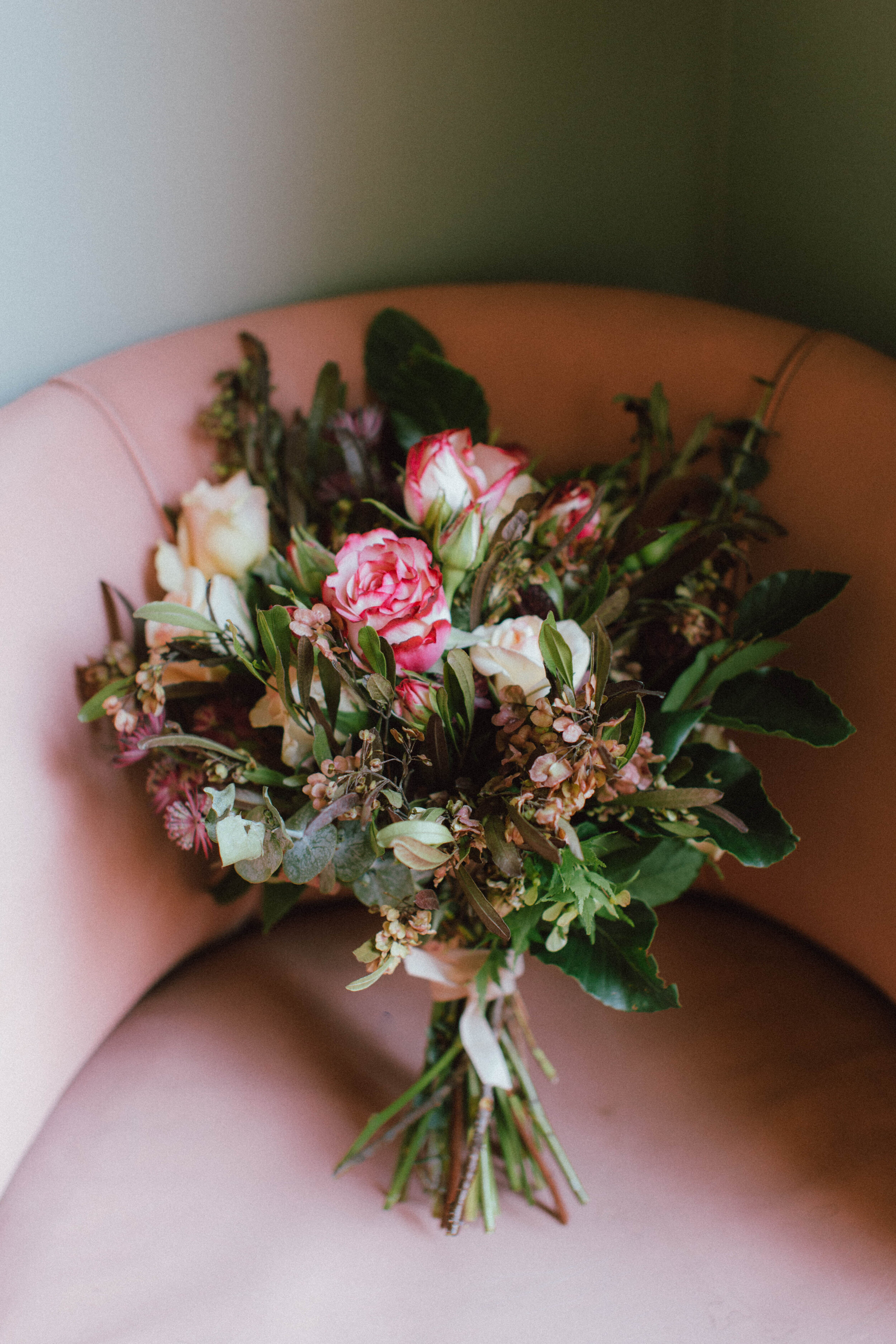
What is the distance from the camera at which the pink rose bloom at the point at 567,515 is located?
683 mm

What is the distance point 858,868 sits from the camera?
0.79 m

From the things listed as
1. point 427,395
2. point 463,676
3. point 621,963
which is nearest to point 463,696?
point 463,676

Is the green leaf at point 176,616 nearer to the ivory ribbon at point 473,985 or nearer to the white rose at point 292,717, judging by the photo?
the white rose at point 292,717

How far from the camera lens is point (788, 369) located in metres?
0.80

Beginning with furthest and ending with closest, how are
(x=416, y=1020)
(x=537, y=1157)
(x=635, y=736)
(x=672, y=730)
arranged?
(x=416, y=1020) → (x=537, y=1157) → (x=672, y=730) → (x=635, y=736)

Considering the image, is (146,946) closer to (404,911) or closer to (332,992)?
(332,992)

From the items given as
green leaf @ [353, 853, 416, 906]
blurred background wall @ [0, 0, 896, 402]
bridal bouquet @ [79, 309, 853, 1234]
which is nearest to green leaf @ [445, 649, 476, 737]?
bridal bouquet @ [79, 309, 853, 1234]

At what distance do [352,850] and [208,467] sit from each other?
0.41 m

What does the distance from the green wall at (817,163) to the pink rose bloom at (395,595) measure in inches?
22.2

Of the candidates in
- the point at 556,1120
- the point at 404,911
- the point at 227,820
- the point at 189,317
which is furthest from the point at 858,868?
the point at 189,317

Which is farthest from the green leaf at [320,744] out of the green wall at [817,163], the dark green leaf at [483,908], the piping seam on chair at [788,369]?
the green wall at [817,163]

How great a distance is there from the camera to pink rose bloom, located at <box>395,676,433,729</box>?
55 cm

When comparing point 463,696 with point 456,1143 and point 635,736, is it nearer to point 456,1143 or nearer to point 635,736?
point 635,736

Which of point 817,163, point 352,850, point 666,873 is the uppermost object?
point 817,163
